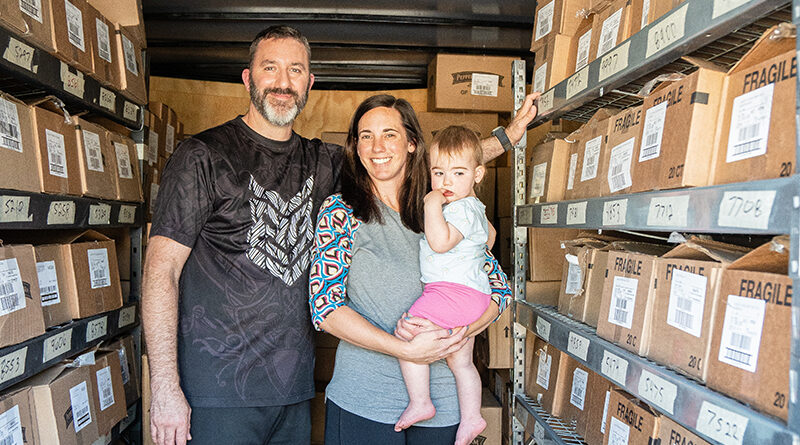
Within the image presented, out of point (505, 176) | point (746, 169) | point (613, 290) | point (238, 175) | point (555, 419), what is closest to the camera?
point (746, 169)

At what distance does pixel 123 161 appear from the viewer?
8.06 feet

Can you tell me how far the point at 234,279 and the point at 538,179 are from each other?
1.19 meters

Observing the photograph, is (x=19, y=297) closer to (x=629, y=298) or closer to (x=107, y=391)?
(x=107, y=391)

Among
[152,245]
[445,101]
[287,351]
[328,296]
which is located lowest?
[287,351]

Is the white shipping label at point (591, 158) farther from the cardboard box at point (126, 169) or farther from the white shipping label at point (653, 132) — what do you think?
the cardboard box at point (126, 169)

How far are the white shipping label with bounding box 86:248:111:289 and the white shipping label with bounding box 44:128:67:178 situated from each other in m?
0.36

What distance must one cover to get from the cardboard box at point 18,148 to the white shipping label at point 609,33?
1.73 m

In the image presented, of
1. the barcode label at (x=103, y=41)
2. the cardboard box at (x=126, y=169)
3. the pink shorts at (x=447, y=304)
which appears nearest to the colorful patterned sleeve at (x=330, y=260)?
the pink shorts at (x=447, y=304)

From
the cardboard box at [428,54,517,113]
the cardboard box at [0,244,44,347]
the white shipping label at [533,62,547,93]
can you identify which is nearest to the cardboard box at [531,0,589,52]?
the white shipping label at [533,62,547,93]

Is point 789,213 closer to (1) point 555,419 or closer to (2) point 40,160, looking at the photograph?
A: (1) point 555,419

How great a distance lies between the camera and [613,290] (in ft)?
5.35

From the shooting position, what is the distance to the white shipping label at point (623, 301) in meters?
1.52

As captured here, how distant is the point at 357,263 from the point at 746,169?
1.11 metres

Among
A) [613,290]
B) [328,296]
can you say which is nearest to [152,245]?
[328,296]
